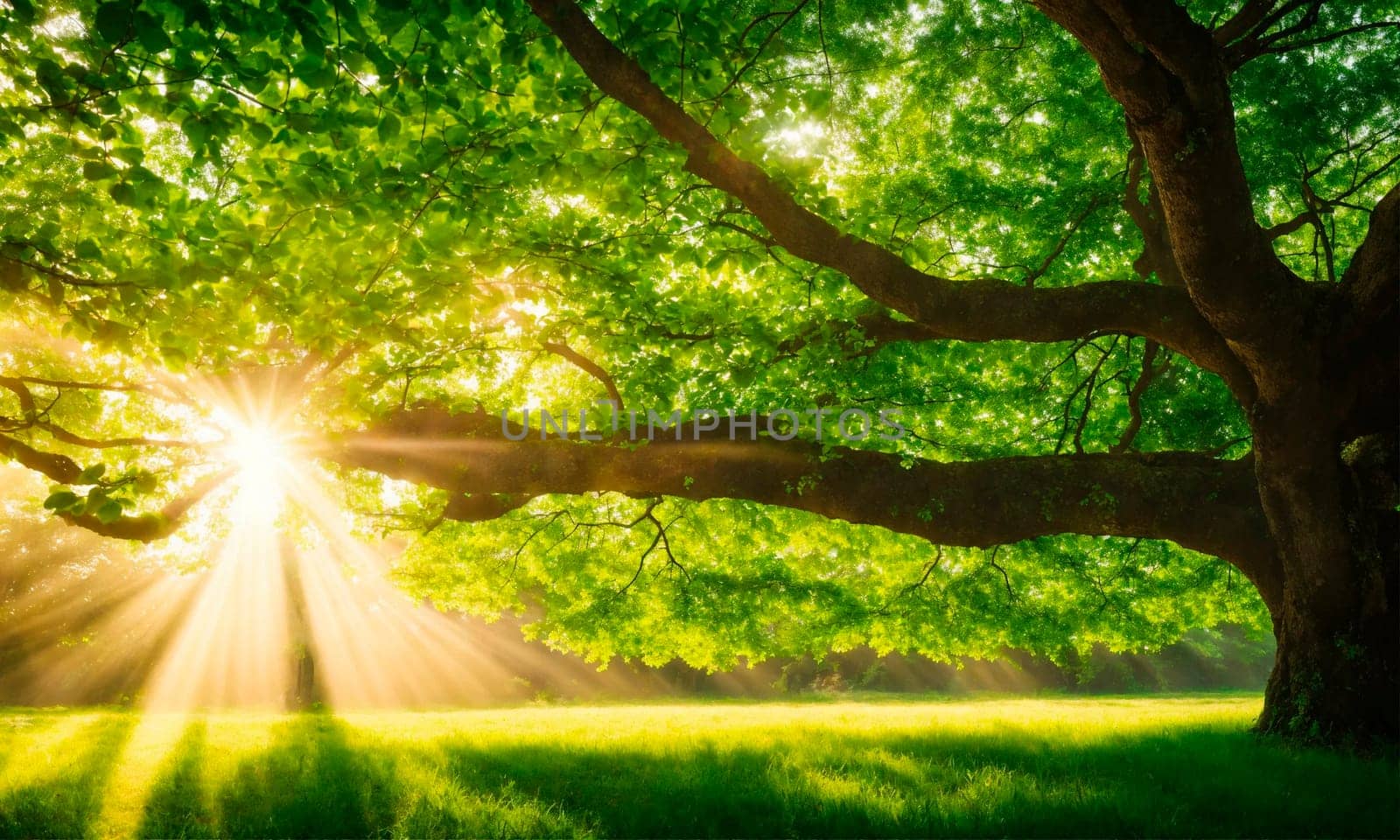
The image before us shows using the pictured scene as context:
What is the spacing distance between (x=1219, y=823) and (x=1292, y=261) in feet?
30.9

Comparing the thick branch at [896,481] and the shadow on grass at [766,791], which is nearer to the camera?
the shadow on grass at [766,791]

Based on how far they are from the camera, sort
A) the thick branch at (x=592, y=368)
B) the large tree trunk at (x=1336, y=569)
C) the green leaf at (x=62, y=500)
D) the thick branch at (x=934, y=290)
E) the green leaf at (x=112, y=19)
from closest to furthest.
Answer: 1. the green leaf at (x=112, y=19)
2. the green leaf at (x=62, y=500)
3. the thick branch at (x=934, y=290)
4. the large tree trunk at (x=1336, y=569)
5. the thick branch at (x=592, y=368)

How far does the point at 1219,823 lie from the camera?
181 inches

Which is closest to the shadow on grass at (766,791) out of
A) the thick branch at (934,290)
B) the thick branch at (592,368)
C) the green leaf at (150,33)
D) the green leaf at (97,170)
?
the thick branch at (934,290)

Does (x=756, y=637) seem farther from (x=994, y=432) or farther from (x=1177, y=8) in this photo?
(x=1177, y=8)

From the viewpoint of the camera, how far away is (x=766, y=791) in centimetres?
529

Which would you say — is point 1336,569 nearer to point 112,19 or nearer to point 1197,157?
point 1197,157

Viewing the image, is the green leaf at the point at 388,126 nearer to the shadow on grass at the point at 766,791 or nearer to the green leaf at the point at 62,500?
the green leaf at the point at 62,500

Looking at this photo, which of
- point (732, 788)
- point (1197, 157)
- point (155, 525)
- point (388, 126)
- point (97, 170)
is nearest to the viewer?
point (97, 170)

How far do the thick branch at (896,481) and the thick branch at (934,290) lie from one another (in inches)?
56.8

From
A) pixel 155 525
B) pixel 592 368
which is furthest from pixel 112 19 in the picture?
pixel 592 368

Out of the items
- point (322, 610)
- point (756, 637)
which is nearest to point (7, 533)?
point (322, 610)

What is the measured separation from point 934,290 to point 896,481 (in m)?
2.51

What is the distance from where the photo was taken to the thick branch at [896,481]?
7727 mm
